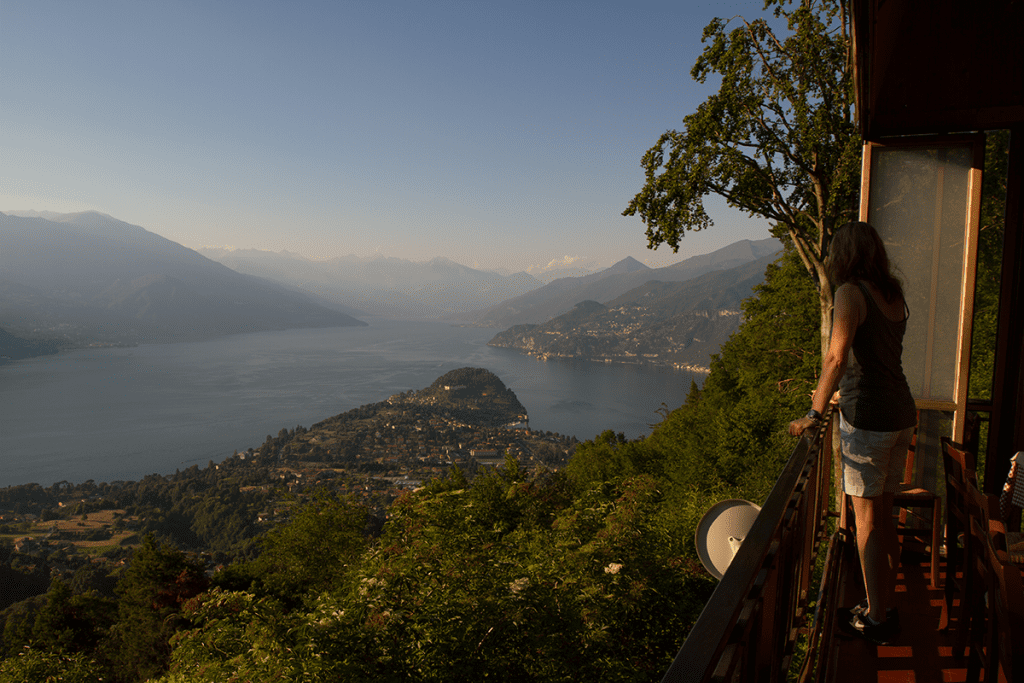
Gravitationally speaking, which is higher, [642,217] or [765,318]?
[642,217]

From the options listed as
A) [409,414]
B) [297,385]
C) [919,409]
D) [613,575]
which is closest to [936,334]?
[919,409]

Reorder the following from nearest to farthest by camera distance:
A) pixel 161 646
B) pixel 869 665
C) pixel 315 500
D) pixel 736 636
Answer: pixel 736 636
pixel 869 665
pixel 161 646
pixel 315 500

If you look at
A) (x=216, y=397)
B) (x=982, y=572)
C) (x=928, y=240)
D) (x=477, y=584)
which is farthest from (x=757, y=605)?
(x=216, y=397)

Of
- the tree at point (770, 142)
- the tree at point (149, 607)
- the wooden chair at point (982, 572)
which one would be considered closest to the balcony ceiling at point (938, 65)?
the wooden chair at point (982, 572)

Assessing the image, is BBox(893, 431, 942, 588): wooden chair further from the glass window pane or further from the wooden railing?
the wooden railing

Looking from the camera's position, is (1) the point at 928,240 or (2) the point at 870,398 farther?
(1) the point at 928,240

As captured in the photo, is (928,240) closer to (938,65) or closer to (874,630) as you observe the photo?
(938,65)

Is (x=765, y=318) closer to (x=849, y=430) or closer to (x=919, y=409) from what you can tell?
(x=919, y=409)

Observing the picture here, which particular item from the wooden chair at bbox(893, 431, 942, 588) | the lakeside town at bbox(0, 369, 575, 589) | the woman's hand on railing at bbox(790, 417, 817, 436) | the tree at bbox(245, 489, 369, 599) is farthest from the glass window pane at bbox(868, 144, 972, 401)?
the lakeside town at bbox(0, 369, 575, 589)
